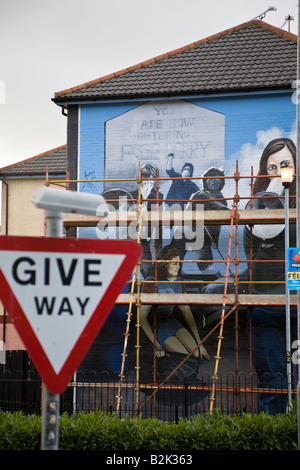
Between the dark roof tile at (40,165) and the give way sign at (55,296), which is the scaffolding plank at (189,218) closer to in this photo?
the dark roof tile at (40,165)

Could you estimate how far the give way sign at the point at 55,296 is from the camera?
3.31 meters

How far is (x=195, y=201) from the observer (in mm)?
18188

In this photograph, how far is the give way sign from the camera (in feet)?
10.9

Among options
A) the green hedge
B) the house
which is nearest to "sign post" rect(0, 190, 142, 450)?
the green hedge

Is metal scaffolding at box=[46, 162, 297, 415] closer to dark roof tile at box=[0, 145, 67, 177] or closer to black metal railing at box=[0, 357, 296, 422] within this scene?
black metal railing at box=[0, 357, 296, 422]

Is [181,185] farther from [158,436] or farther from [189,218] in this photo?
[158,436]

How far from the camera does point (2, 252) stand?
3.37 meters

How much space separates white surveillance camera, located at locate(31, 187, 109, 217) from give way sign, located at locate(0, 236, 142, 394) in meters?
0.17

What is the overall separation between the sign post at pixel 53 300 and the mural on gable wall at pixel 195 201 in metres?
13.8

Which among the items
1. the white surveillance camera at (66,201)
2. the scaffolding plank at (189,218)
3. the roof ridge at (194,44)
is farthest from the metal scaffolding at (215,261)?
the white surveillance camera at (66,201)

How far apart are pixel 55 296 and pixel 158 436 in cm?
588

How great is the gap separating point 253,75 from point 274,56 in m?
1.06
